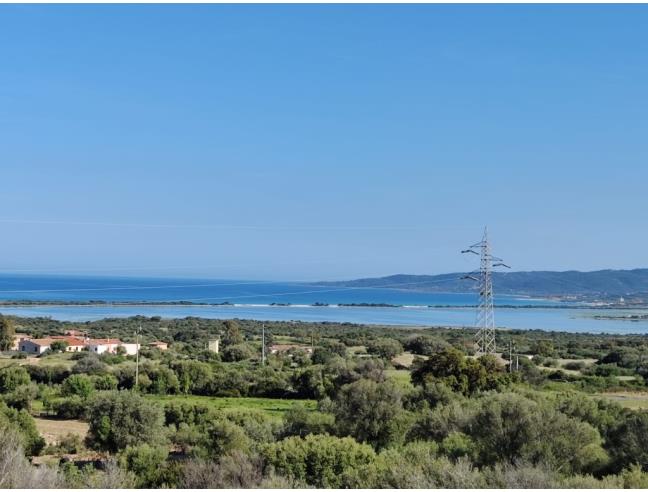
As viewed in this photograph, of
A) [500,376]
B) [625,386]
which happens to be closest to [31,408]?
[500,376]

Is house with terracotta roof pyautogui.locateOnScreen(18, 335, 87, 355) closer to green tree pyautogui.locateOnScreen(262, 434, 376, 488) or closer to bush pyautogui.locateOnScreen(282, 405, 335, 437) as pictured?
bush pyautogui.locateOnScreen(282, 405, 335, 437)

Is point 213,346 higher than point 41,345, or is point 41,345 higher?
point 41,345

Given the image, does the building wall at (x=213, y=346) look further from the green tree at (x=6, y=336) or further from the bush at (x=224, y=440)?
the bush at (x=224, y=440)

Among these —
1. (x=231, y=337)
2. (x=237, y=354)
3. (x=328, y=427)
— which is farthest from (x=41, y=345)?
(x=328, y=427)

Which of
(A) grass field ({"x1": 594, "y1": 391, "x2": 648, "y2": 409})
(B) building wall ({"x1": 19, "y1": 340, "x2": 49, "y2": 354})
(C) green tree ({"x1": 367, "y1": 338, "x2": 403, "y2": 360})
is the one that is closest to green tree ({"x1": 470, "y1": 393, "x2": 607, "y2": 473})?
(A) grass field ({"x1": 594, "y1": 391, "x2": 648, "y2": 409})

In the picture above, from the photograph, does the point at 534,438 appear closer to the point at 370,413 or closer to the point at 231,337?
the point at 370,413

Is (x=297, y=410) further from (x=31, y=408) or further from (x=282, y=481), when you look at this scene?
(x=31, y=408)
